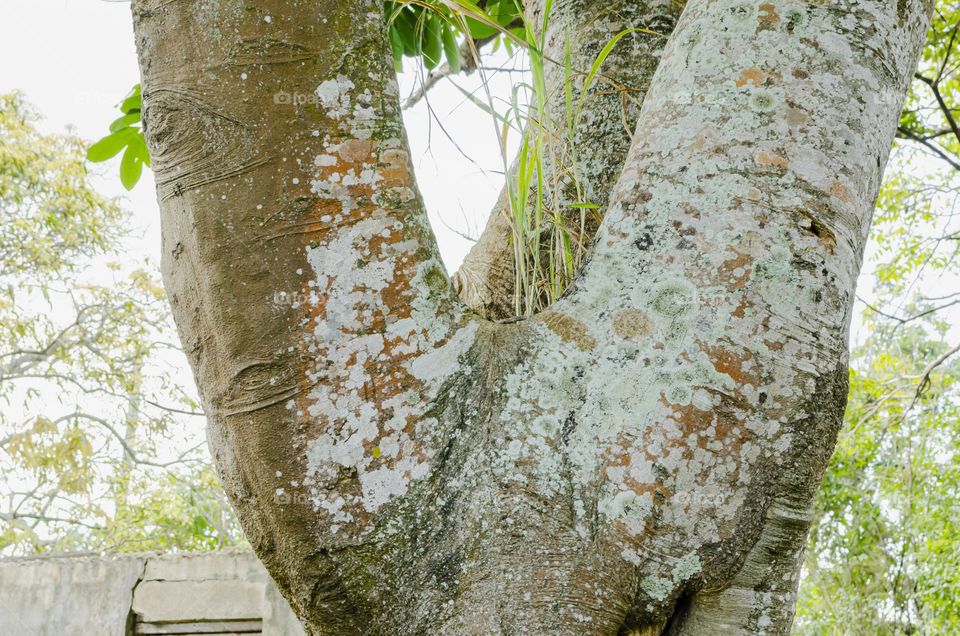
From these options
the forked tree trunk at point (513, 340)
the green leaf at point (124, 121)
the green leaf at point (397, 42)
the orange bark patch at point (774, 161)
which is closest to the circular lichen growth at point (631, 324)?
the forked tree trunk at point (513, 340)

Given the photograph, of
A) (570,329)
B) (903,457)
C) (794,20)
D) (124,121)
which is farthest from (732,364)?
(903,457)

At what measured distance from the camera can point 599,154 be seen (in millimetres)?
1586

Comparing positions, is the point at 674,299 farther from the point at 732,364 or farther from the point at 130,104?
the point at 130,104

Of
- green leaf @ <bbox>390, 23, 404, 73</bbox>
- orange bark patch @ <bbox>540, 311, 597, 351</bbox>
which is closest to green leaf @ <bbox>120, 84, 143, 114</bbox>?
green leaf @ <bbox>390, 23, 404, 73</bbox>

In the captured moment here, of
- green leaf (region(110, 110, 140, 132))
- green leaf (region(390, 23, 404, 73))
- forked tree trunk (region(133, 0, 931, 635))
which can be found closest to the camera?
forked tree trunk (region(133, 0, 931, 635))

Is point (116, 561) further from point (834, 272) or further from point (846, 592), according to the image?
point (846, 592)

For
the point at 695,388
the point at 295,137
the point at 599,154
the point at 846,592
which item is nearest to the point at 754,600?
the point at 695,388

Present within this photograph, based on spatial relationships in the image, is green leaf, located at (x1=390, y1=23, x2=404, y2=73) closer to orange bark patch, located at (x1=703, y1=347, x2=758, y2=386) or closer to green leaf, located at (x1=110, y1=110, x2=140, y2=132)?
green leaf, located at (x1=110, y1=110, x2=140, y2=132)

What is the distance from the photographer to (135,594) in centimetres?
256

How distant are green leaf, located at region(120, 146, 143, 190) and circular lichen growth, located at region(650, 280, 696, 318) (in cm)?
165

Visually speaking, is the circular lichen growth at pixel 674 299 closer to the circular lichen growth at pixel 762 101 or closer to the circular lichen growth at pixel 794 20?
the circular lichen growth at pixel 762 101

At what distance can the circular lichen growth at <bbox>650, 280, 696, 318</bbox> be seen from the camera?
95 centimetres

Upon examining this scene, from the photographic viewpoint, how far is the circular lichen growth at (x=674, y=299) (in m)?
0.95

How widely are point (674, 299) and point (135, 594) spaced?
7.31ft
